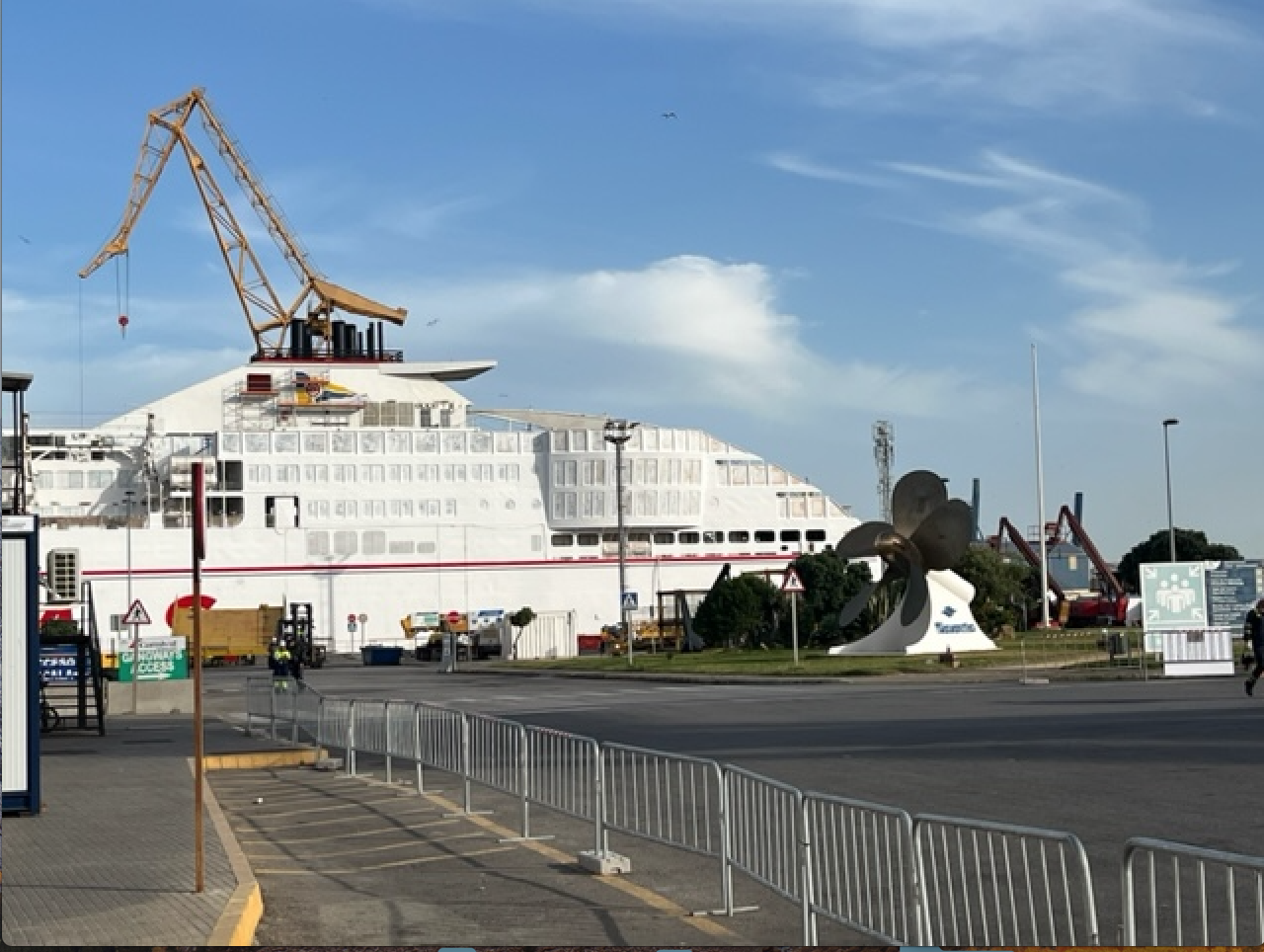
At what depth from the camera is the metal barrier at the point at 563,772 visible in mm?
12625

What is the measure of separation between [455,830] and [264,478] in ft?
225

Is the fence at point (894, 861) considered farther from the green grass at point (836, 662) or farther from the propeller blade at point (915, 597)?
the propeller blade at point (915, 597)

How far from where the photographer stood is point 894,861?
380 inches

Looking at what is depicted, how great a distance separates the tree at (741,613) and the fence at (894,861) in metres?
42.2

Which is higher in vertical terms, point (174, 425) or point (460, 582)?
point (174, 425)

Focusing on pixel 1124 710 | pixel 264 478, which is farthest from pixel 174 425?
pixel 1124 710

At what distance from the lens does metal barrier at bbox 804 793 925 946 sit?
7727mm

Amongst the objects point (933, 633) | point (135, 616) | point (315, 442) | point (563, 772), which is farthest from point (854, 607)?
point (315, 442)

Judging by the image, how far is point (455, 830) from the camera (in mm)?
13852

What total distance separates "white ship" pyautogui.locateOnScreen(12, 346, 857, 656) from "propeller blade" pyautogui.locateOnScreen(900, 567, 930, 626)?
34806 mm

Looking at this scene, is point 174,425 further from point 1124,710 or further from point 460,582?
point 1124,710

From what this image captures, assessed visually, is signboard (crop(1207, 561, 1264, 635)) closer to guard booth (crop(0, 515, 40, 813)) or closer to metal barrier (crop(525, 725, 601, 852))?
metal barrier (crop(525, 725, 601, 852))

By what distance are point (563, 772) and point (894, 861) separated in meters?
4.42

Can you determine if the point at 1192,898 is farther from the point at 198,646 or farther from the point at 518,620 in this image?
the point at 518,620
